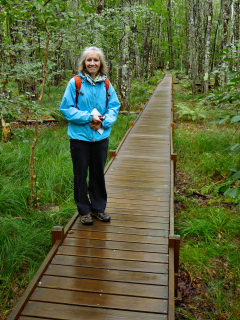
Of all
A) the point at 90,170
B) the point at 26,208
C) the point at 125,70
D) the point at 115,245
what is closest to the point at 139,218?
the point at 115,245

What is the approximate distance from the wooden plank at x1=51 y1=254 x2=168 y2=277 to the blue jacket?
1407mm

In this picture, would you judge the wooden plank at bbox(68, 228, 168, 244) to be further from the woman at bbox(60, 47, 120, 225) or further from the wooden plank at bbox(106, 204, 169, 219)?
the wooden plank at bbox(106, 204, 169, 219)

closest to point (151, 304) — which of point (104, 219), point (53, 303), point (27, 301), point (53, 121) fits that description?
point (53, 303)

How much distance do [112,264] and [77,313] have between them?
2.39 feet

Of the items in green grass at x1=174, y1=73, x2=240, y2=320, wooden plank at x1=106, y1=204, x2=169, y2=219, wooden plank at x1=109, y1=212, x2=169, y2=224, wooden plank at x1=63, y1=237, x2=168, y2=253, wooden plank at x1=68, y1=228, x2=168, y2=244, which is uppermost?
wooden plank at x1=106, y1=204, x2=169, y2=219

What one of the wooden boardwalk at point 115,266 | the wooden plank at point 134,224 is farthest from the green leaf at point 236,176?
the wooden plank at point 134,224

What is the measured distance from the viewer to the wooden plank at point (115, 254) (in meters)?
3.29

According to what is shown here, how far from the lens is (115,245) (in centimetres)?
353

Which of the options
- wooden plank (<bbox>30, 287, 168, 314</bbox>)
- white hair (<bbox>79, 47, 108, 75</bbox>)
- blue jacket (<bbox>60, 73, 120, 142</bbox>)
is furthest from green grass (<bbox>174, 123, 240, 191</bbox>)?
wooden plank (<bbox>30, 287, 168, 314</bbox>)

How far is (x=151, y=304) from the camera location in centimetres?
266

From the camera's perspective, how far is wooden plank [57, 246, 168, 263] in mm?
3290

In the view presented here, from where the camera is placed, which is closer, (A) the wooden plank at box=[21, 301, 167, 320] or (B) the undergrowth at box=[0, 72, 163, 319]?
(A) the wooden plank at box=[21, 301, 167, 320]

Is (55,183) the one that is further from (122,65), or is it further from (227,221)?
(122,65)

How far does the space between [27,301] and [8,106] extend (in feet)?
7.57
